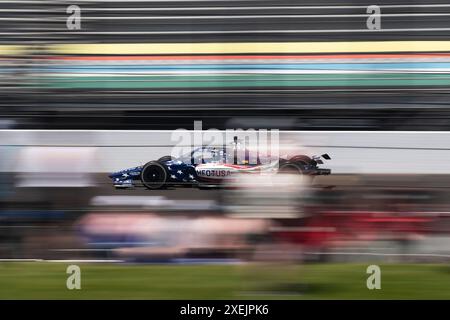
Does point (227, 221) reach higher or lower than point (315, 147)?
lower

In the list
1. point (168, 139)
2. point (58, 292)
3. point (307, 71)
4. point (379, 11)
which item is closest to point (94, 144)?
point (168, 139)

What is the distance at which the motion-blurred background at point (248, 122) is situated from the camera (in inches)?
165

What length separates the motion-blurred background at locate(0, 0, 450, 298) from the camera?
4180 millimetres

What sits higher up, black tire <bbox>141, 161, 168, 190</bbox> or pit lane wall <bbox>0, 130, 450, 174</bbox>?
pit lane wall <bbox>0, 130, 450, 174</bbox>

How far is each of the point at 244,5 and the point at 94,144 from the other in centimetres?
91

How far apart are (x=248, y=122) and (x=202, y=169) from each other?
1.05ft

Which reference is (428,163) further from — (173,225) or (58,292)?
(58,292)

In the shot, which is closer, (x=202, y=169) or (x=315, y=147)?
(x=315, y=147)

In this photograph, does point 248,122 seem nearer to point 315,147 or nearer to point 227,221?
point 315,147

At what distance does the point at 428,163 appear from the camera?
4.17 meters

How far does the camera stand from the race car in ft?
13.7

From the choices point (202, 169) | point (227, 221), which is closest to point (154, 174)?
point (202, 169)

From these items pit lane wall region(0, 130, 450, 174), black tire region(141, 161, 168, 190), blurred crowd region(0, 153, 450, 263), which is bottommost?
blurred crowd region(0, 153, 450, 263)

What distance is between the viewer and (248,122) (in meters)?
4.23
